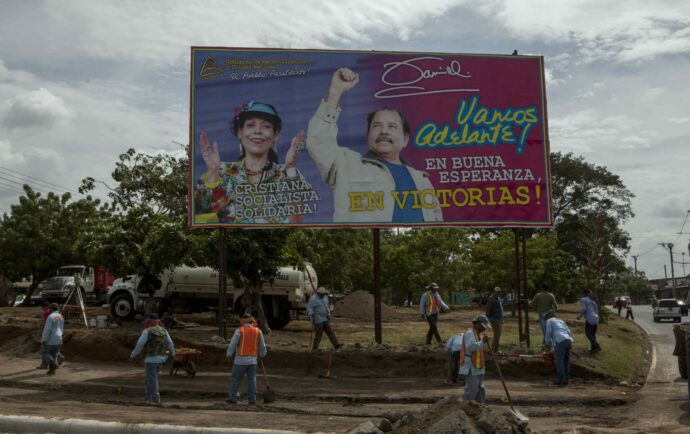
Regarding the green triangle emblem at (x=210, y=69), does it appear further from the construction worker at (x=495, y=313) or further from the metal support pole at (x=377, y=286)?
the construction worker at (x=495, y=313)

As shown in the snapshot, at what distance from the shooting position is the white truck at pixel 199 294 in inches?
987

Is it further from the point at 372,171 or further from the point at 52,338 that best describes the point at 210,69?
the point at 52,338

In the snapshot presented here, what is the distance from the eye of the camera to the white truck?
25078mm

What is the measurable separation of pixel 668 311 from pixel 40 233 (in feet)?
130

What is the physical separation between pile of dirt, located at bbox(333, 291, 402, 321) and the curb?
25.3 m

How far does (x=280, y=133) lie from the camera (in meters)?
18.5

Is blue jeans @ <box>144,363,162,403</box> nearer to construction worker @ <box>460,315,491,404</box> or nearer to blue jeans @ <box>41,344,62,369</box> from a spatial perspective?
blue jeans @ <box>41,344,62,369</box>

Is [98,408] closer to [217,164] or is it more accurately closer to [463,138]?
[217,164]

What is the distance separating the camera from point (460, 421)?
27.4 ft

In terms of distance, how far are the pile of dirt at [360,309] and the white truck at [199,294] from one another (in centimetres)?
962

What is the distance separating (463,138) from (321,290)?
5691 mm

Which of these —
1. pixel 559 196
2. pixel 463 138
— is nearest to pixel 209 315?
pixel 463 138

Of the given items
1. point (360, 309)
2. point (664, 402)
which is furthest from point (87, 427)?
point (360, 309)
